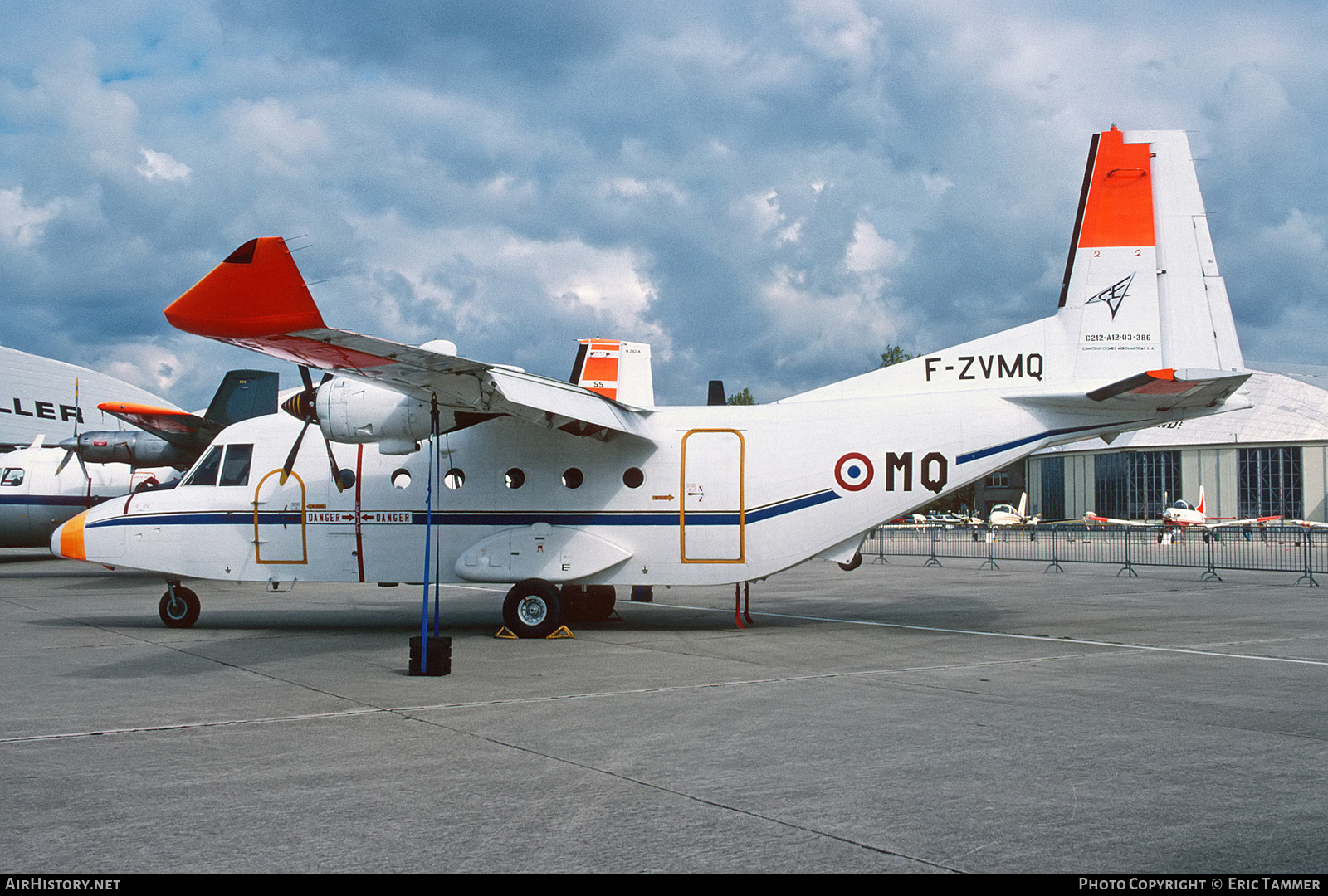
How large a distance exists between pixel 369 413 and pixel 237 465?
3.81 meters

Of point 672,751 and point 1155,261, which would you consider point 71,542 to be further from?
point 1155,261

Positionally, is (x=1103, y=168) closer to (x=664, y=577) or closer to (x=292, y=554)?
(x=664, y=577)

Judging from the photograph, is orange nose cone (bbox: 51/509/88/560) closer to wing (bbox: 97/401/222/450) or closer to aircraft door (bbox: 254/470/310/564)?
aircraft door (bbox: 254/470/310/564)

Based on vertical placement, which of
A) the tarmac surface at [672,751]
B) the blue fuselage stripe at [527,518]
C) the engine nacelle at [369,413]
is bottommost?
the tarmac surface at [672,751]

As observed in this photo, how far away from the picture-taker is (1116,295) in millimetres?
13039

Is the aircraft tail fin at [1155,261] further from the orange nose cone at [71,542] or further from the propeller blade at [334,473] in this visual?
the orange nose cone at [71,542]

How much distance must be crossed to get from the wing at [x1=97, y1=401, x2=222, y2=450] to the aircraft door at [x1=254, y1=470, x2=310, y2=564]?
962 centimetres

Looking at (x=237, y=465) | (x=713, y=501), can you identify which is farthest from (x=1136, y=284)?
(x=237, y=465)

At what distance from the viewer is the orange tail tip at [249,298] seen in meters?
7.80

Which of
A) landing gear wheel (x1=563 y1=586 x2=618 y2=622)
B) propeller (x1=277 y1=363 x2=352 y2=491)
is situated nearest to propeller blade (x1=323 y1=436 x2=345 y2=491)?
propeller (x1=277 y1=363 x2=352 y2=491)

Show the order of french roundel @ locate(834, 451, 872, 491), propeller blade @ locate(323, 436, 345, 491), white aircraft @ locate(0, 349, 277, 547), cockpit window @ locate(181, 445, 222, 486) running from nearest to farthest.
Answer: french roundel @ locate(834, 451, 872, 491), propeller blade @ locate(323, 436, 345, 491), cockpit window @ locate(181, 445, 222, 486), white aircraft @ locate(0, 349, 277, 547)

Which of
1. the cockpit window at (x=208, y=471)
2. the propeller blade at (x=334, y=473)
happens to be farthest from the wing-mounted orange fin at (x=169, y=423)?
the propeller blade at (x=334, y=473)

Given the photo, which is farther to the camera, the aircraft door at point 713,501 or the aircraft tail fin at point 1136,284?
the aircraft door at point 713,501

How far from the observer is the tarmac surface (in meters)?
4.55
